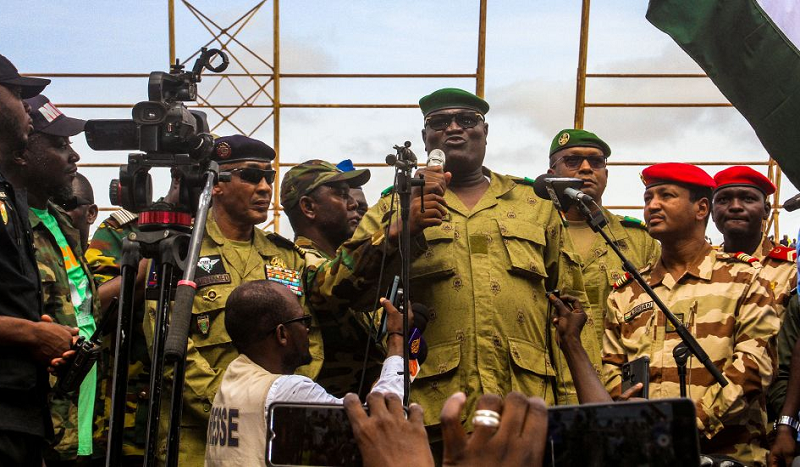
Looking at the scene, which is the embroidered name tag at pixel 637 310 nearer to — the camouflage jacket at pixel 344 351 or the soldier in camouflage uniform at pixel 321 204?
the camouflage jacket at pixel 344 351

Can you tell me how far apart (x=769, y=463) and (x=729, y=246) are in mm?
1925

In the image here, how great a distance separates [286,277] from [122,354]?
6.39ft

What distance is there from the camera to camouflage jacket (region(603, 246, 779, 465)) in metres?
4.97

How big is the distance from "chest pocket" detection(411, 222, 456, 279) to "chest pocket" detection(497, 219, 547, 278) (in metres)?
0.26

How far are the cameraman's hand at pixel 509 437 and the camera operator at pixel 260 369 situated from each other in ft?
7.44

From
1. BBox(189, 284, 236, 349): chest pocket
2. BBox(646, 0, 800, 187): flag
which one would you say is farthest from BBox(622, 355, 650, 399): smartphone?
BBox(189, 284, 236, 349): chest pocket

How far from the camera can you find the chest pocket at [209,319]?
5102mm

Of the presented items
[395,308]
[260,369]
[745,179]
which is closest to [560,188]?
[395,308]

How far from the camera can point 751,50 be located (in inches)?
163

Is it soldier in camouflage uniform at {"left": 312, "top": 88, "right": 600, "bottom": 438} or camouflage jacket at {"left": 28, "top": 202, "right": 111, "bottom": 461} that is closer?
camouflage jacket at {"left": 28, "top": 202, "right": 111, "bottom": 461}

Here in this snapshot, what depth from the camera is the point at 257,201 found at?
5.68 m

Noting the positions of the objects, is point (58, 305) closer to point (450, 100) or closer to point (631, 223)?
point (450, 100)

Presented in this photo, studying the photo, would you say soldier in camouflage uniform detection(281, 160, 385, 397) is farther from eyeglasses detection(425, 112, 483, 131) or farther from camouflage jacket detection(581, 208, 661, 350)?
camouflage jacket detection(581, 208, 661, 350)

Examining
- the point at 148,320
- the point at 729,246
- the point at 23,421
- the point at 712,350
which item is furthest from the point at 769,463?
the point at 23,421
